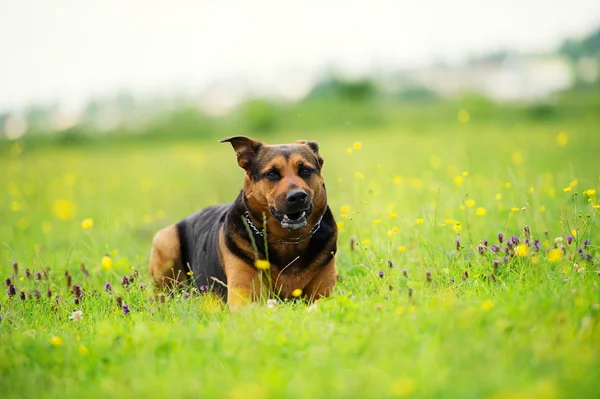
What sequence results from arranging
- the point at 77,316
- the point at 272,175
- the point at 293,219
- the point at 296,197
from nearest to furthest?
the point at 77,316 → the point at 296,197 → the point at 293,219 → the point at 272,175

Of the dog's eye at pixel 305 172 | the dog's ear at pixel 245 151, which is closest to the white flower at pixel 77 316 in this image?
the dog's ear at pixel 245 151

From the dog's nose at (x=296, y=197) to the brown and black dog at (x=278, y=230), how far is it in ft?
0.04

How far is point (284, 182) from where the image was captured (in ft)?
14.5

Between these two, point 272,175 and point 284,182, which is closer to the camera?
point 284,182

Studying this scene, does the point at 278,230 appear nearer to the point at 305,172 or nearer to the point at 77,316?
the point at 305,172

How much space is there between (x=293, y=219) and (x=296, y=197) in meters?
0.24

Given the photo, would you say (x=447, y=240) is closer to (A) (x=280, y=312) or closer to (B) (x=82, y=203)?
(A) (x=280, y=312)

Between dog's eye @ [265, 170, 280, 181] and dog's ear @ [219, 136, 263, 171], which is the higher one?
dog's ear @ [219, 136, 263, 171]

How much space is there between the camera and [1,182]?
1351cm

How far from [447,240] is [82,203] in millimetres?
8650

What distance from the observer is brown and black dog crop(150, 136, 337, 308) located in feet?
14.6

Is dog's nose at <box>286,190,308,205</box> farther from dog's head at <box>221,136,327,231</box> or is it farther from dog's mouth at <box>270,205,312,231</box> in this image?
dog's mouth at <box>270,205,312,231</box>

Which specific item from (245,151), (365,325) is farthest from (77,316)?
(365,325)

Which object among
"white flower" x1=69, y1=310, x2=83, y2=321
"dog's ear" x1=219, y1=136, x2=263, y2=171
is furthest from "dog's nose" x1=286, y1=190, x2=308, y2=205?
"white flower" x1=69, y1=310, x2=83, y2=321
